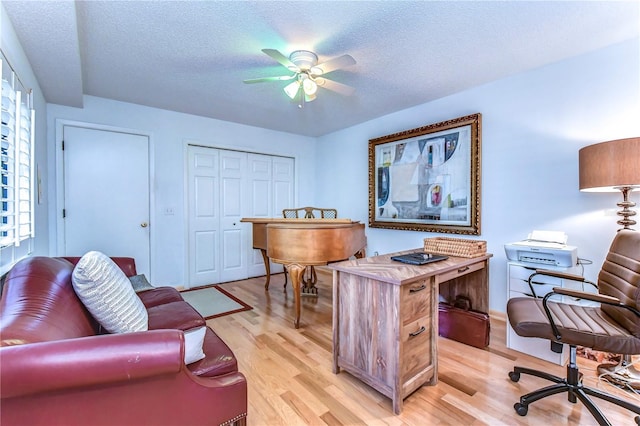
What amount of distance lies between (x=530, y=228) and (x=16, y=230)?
390 cm

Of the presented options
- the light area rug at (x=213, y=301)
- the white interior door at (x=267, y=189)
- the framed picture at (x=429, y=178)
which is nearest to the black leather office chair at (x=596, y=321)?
the framed picture at (x=429, y=178)

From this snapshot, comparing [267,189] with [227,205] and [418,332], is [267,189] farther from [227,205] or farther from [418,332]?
[418,332]

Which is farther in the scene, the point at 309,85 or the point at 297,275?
the point at 297,275

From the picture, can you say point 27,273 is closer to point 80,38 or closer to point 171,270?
point 80,38

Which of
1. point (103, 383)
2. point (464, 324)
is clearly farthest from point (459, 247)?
point (103, 383)

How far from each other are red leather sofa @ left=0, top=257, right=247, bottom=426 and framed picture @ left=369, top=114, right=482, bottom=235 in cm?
283

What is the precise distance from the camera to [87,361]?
2.73 ft

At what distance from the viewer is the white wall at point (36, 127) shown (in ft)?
5.23

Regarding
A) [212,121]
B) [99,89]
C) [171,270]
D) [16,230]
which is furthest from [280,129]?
[16,230]

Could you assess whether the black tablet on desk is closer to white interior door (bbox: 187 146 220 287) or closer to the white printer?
the white printer

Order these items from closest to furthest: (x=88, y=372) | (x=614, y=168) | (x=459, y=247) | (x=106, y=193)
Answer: (x=88, y=372) → (x=614, y=168) → (x=459, y=247) → (x=106, y=193)

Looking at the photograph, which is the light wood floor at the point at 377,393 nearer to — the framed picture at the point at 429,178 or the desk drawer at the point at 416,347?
the desk drawer at the point at 416,347

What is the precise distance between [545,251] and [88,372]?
8.94 ft

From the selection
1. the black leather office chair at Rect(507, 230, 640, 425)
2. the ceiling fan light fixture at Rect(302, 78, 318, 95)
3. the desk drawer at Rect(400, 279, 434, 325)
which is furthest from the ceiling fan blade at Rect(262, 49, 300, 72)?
the black leather office chair at Rect(507, 230, 640, 425)
